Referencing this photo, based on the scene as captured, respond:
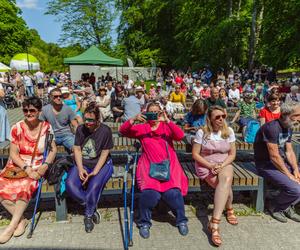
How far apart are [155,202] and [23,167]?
1654mm

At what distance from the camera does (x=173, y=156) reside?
13.0 feet

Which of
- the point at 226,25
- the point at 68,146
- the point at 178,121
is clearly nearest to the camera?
the point at 68,146

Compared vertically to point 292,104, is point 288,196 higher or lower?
lower

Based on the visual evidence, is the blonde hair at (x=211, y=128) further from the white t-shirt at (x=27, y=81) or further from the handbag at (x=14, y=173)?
the white t-shirt at (x=27, y=81)

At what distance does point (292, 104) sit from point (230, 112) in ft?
16.2

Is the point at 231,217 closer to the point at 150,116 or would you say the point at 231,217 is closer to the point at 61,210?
the point at 150,116

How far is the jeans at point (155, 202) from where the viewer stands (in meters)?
3.54

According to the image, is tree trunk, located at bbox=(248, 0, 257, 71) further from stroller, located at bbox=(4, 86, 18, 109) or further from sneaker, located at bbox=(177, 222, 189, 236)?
sneaker, located at bbox=(177, 222, 189, 236)

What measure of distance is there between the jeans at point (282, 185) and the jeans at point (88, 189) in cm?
203

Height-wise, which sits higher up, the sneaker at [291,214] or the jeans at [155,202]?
the jeans at [155,202]

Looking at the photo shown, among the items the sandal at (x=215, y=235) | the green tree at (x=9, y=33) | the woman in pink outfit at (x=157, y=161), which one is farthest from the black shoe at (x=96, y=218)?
the green tree at (x=9, y=33)

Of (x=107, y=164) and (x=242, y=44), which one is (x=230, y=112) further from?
(x=242, y=44)

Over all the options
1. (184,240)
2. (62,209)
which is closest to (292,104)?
(184,240)

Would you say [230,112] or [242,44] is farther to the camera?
[242,44]
